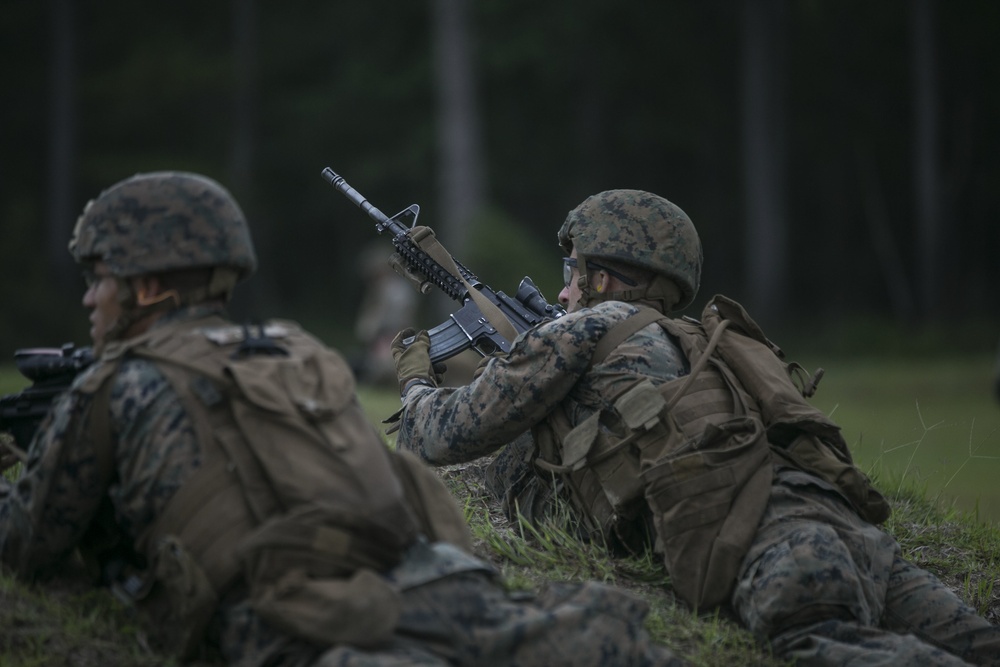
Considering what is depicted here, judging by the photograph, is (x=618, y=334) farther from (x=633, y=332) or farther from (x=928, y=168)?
(x=928, y=168)

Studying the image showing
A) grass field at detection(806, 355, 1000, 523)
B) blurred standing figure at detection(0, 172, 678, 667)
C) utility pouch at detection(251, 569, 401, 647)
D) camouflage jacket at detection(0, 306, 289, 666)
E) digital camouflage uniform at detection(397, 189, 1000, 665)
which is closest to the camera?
utility pouch at detection(251, 569, 401, 647)

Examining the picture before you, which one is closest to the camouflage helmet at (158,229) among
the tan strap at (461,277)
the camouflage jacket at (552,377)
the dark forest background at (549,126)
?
the camouflage jacket at (552,377)

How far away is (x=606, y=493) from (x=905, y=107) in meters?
30.6

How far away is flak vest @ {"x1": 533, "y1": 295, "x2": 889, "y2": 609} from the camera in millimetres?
4762

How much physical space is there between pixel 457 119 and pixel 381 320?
27.5ft

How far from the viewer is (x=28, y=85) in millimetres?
30781

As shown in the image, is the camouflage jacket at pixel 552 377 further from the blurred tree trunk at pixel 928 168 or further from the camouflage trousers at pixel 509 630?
the blurred tree trunk at pixel 928 168

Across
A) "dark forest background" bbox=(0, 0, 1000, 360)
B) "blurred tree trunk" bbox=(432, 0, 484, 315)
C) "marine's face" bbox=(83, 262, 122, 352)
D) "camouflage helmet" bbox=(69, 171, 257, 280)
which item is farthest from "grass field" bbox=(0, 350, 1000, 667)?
"dark forest background" bbox=(0, 0, 1000, 360)

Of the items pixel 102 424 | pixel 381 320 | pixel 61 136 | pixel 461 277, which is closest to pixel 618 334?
pixel 461 277

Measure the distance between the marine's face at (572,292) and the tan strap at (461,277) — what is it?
0.37 m

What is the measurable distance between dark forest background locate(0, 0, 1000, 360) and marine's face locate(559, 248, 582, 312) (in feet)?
69.9

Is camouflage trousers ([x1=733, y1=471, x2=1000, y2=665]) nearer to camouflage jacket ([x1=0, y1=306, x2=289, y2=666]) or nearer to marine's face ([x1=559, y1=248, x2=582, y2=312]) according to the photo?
marine's face ([x1=559, y1=248, x2=582, y2=312])

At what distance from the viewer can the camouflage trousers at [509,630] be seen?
3.62 meters

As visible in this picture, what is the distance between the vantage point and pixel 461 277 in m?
6.14
